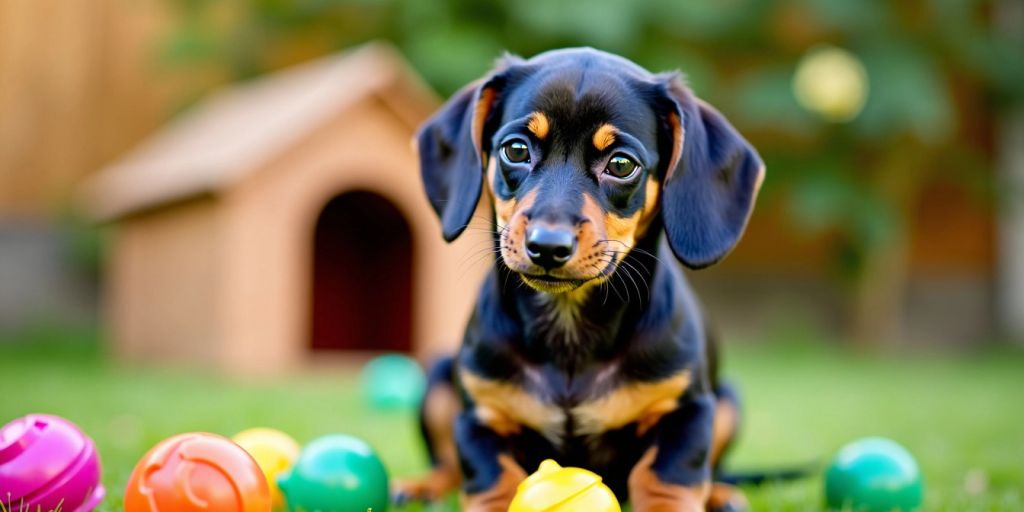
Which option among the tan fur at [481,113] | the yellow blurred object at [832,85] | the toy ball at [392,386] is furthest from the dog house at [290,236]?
the yellow blurred object at [832,85]

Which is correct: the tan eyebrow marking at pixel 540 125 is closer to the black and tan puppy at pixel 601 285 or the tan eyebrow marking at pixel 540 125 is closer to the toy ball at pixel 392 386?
the black and tan puppy at pixel 601 285

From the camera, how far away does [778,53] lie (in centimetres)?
932

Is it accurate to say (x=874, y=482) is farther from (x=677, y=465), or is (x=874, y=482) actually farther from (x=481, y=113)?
(x=481, y=113)

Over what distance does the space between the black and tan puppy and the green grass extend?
46 cm

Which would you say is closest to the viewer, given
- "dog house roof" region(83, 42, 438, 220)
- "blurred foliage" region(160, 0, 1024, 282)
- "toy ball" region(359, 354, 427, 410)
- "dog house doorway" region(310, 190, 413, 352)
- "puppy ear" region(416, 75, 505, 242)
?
"puppy ear" region(416, 75, 505, 242)

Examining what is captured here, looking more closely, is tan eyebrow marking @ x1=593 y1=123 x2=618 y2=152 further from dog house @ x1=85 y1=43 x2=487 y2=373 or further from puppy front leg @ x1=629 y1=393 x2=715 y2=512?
dog house @ x1=85 y1=43 x2=487 y2=373

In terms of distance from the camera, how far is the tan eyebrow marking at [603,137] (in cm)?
221

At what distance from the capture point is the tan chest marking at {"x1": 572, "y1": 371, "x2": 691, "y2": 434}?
88.1 inches

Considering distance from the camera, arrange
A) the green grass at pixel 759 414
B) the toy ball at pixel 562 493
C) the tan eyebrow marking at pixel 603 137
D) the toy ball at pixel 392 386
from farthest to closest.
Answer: the toy ball at pixel 392 386 → the green grass at pixel 759 414 → the tan eyebrow marking at pixel 603 137 → the toy ball at pixel 562 493

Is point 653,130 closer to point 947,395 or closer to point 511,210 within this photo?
point 511,210

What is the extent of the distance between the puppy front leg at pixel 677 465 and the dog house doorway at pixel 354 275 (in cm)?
520

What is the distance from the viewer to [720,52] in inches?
386

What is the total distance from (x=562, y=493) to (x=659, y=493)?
329mm

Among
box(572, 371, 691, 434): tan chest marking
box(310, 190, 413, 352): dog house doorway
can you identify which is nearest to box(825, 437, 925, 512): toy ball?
box(572, 371, 691, 434): tan chest marking
